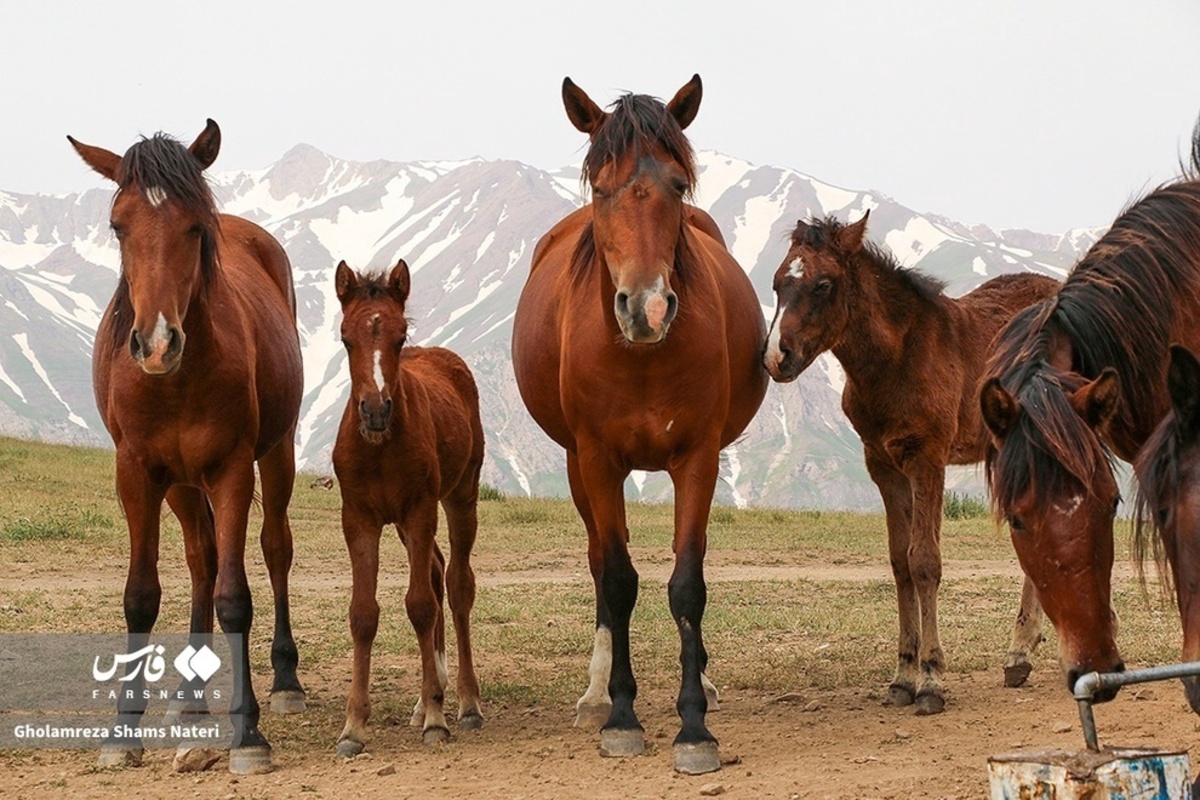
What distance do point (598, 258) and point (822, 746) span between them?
8.36 ft

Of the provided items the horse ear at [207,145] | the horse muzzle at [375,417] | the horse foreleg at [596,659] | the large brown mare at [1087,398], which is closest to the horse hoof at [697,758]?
the horse foreleg at [596,659]

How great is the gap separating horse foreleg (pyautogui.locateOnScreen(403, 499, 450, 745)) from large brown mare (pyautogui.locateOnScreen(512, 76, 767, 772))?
0.97m

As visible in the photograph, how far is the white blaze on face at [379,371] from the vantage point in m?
6.67

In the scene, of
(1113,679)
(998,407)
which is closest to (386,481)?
(998,407)

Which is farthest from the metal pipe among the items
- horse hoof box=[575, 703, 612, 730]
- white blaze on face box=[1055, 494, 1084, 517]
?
horse hoof box=[575, 703, 612, 730]

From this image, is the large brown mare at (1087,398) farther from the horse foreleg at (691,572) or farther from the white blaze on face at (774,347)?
the white blaze on face at (774,347)

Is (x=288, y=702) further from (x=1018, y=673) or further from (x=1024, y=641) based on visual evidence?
(x=1024, y=641)

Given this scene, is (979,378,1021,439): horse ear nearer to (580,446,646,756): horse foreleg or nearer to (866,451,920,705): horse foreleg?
(580,446,646,756): horse foreleg

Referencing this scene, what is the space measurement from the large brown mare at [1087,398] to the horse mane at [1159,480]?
12.8 inches

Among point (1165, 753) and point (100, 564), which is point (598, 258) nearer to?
point (1165, 753)

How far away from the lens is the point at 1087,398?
4836mm

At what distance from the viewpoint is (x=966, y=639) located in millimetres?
9500

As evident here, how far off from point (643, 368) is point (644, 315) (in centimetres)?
71

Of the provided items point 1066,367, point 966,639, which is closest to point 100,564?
point 966,639
